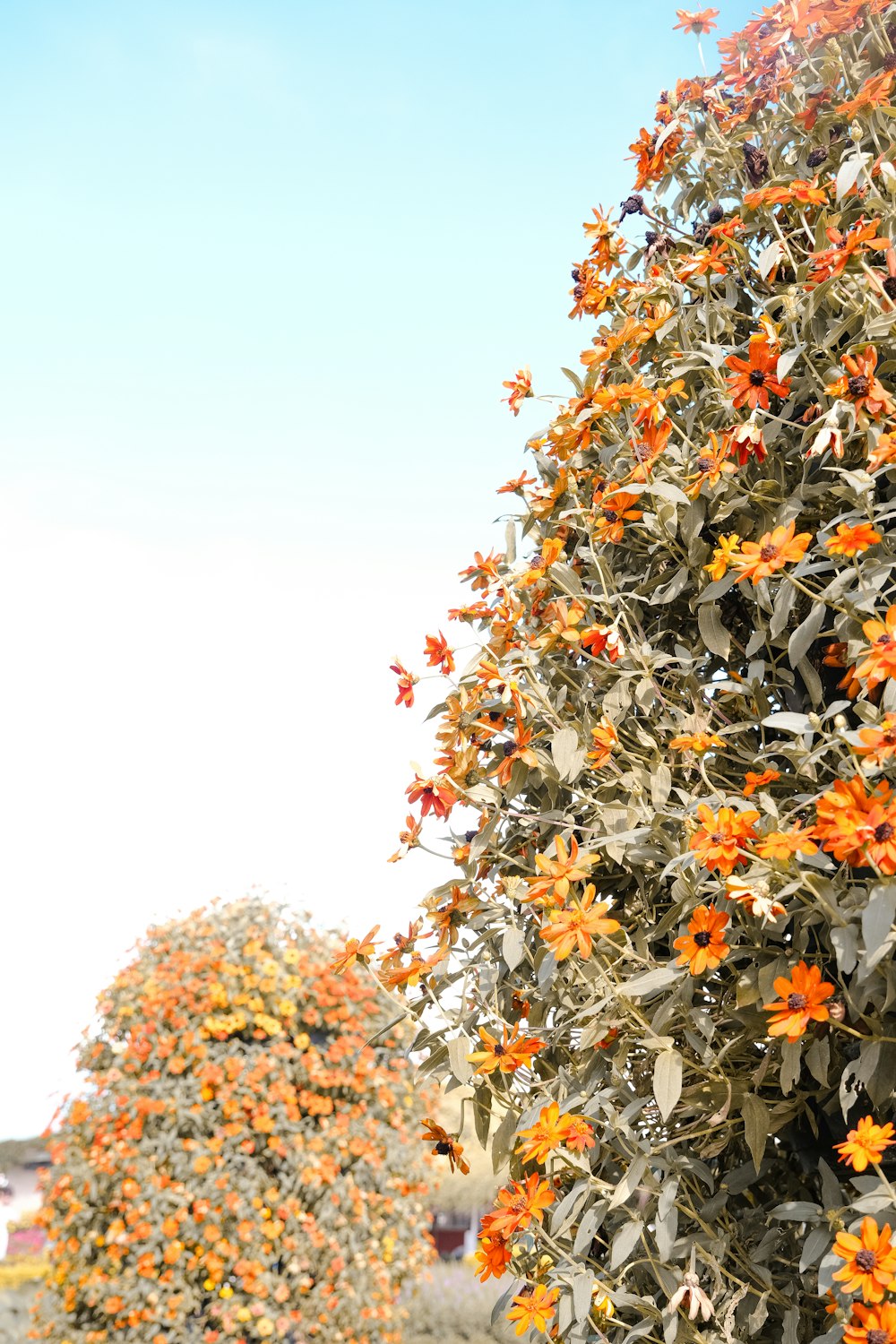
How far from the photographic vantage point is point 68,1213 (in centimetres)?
527

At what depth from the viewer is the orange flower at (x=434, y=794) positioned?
1809mm

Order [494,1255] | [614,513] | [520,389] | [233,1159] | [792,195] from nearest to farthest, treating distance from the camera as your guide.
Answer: [494,1255], [792,195], [614,513], [520,389], [233,1159]

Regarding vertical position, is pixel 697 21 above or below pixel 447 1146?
above

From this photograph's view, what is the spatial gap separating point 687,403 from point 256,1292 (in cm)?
455

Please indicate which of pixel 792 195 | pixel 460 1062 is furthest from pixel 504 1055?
pixel 792 195

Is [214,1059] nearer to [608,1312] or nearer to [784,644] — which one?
[608,1312]

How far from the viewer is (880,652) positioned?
49.9 inches

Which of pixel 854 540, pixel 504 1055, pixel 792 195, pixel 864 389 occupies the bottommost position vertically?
pixel 504 1055

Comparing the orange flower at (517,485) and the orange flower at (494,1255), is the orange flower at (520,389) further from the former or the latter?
the orange flower at (494,1255)

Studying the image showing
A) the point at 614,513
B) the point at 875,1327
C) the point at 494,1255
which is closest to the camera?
the point at 875,1327

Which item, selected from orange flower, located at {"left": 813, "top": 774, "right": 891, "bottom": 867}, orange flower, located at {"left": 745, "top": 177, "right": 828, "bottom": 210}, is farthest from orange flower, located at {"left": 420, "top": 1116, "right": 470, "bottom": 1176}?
orange flower, located at {"left": 745, "top": 177, "right": 828, "bottom": 210}

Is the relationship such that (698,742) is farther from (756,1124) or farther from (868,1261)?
(868,1261)

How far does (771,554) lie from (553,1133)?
0.82 meters

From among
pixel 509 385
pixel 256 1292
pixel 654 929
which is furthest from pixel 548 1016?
pixel 256 1292
